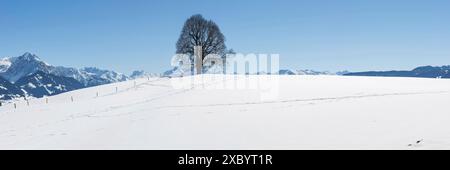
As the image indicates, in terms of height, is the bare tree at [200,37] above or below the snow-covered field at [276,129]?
above

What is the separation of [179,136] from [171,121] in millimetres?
4817

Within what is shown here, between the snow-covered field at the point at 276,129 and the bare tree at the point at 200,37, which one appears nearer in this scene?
the snow-covered field at the point at 276,129

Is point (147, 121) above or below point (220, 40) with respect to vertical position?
below

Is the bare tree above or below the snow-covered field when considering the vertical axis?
above

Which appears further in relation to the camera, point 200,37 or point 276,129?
point 200,37

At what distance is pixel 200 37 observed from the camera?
260ft

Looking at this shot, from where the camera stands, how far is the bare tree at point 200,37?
7750cm

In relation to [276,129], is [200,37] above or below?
above

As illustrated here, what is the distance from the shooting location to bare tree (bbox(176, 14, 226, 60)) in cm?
7750

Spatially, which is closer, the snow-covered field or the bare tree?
the snow-covered field
